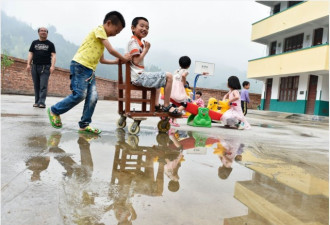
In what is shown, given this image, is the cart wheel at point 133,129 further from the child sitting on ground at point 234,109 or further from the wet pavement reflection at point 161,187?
the child sitting on ground at point 234,109

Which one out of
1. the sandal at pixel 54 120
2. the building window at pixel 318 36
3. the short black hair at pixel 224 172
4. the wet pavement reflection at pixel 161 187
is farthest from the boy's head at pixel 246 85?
the building window at pixel 318 36

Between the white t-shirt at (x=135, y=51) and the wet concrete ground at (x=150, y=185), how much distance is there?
1.18 m

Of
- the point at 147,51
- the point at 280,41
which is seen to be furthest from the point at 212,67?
the point at 280,41

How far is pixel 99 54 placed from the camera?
3352mm

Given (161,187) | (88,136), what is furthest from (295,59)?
(161,187)

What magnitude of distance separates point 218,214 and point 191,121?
4.48m

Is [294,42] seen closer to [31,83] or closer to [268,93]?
[268,93]

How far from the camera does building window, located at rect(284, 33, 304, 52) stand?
18592 mm

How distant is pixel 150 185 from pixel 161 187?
7cm

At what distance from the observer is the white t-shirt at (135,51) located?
11.3 ft

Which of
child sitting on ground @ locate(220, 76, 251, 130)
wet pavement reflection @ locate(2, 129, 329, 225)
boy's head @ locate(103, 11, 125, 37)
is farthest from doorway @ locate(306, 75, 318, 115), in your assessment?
boy's head @ locate(103, 11, 125, 37)

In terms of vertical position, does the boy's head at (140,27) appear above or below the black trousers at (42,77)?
above

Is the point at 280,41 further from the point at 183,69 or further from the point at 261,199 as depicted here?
the point at 261,199

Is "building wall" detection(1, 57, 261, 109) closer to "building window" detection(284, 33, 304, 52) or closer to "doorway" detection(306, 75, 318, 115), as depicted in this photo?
"building window" detection(284, 33, 304, 52)
